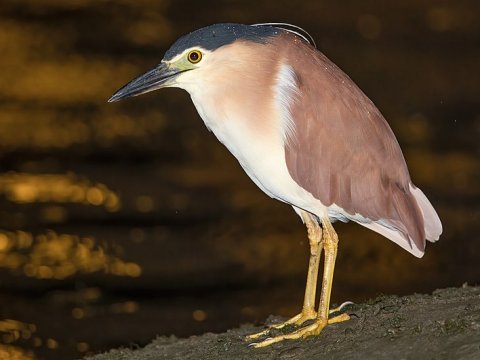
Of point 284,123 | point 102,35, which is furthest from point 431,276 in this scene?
point 284,123

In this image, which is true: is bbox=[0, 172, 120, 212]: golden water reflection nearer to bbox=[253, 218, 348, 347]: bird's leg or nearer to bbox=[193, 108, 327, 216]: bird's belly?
bbox=[253, 218, 348, 347]: bird's leg

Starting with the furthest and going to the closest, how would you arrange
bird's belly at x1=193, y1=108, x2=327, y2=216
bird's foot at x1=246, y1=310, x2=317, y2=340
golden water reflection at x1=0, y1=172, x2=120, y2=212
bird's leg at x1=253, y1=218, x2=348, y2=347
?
golden water reflection at x1=0, y1=172, x2=120, y2=212, bird's foot at x1=246, y1=310, x2=317, y2=340, bird's leg at x1=253, y1=218, x2=348, y2=347, bird's belly at x1=193, y1=108, x2=327, y2=216

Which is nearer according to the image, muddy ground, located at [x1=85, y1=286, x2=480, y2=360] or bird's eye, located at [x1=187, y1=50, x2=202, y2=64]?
muddy ground, located at [x1=85, y1=286, x2=480, y2=360]

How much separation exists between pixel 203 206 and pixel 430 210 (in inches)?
299

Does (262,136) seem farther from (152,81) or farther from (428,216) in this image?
(428,216)

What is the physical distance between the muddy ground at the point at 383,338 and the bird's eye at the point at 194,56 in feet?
5.75

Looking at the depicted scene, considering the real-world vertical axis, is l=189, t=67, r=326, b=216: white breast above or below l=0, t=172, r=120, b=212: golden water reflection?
below

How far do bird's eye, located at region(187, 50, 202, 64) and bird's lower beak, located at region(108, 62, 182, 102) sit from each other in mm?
98

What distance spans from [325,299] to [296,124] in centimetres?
106

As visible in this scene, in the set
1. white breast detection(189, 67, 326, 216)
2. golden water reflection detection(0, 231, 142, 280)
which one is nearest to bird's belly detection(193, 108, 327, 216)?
white breast detection(189, 67, 326, 216)

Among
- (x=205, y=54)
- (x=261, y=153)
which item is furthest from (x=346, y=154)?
(x=205, y=54)

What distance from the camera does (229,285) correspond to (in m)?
13.0

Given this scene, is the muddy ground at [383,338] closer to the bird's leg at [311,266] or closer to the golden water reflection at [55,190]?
the bird's leg at [311,266]

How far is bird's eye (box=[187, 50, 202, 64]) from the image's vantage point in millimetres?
6137
